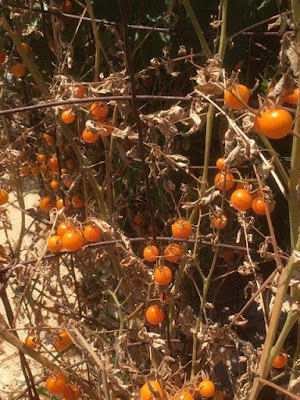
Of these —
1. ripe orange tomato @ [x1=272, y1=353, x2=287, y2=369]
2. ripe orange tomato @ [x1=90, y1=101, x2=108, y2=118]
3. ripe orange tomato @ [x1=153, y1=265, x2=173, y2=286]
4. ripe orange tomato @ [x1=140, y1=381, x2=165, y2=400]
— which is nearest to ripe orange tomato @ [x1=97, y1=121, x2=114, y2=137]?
ripe orange tomato @ [x1=90, y1=101, x2=108, y2=118]

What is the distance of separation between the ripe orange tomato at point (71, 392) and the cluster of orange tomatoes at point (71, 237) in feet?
1.02

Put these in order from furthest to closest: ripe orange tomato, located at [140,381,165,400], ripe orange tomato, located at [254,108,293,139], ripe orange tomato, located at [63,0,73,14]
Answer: ripe orange tomato, located at [63,0,73,14] < ripe orange tomato, located at [140,381,165,400] < ripe orange tomato, located at [254,108,293,139]

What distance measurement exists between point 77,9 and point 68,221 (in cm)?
86

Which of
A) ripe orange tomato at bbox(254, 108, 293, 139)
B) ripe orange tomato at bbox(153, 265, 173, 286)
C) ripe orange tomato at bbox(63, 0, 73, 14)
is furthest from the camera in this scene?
ripe orange tomato at bbox(63, 0, 73, 14)

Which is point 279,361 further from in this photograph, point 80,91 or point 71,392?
point 80,91

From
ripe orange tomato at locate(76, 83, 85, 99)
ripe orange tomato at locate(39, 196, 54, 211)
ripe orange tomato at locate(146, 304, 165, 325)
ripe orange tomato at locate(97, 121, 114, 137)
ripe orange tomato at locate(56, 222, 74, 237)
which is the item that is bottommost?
ripe orange tomato at locate(146, 304, 165, 325)

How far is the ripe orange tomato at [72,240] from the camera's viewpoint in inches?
41.4

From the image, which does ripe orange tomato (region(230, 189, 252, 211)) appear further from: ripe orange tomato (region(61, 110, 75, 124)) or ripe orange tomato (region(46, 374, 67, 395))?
ripe orange tomato (region(46, 374, 67, 395))

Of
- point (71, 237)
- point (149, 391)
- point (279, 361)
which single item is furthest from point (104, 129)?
point (279, 361)

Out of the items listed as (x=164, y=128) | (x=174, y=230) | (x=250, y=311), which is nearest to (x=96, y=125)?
(x=164, y=128)

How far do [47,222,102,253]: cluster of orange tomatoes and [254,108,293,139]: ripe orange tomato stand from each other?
1.67ft

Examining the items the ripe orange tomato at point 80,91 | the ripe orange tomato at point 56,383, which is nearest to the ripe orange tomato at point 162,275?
the ripe orange tomato at point 56,383

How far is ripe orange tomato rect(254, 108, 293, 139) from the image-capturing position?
67 centimetres

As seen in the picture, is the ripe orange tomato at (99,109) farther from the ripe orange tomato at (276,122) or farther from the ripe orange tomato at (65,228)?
the ripe orange tomato at (276,122)
